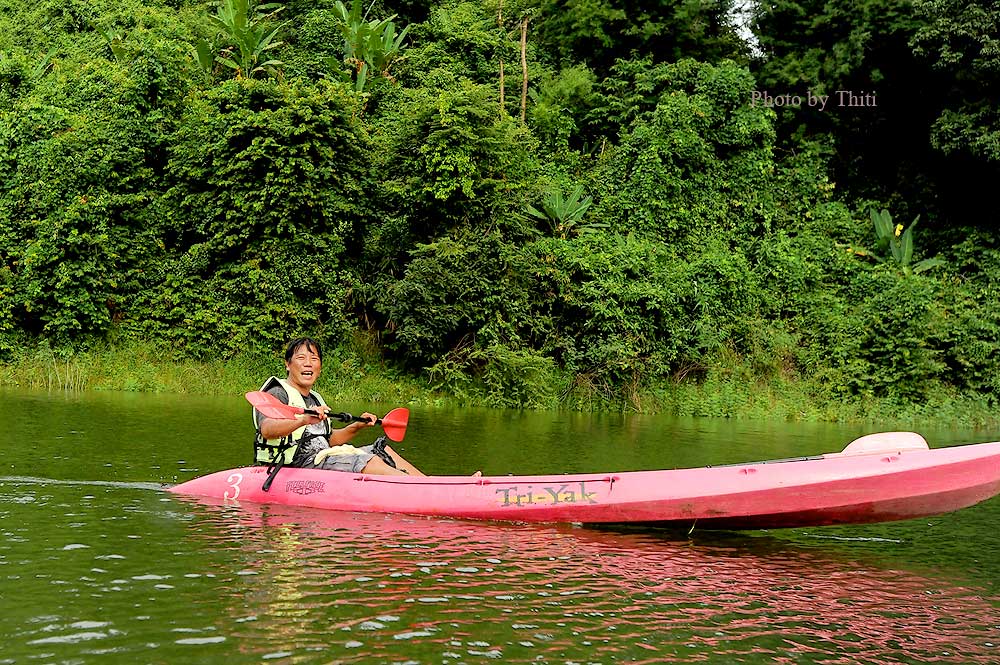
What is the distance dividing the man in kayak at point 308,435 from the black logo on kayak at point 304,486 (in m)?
0.24

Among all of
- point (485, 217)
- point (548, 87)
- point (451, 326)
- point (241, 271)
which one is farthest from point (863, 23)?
point (241, 271)

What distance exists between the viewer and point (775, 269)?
73.5 ft

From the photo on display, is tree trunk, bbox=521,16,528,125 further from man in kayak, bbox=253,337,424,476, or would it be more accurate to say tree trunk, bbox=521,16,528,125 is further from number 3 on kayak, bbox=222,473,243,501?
number 3 on kayak, bbox=222,473,243,501

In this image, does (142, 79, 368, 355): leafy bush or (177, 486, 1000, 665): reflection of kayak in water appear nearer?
(177, 486, 1000, 665): reflection of kayak in water

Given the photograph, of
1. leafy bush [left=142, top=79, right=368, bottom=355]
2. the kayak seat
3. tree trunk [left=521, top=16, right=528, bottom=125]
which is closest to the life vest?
the kayak seat

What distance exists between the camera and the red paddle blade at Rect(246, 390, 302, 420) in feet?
27.0

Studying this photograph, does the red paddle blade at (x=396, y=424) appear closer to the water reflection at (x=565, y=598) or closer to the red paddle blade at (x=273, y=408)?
the red paddle blade at (x=273, y=408)

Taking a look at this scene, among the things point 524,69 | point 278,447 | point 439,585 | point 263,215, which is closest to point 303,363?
point 278,447

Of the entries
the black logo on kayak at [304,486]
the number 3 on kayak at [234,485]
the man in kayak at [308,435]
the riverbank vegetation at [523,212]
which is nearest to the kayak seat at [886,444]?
the man in kayak at [308,435]

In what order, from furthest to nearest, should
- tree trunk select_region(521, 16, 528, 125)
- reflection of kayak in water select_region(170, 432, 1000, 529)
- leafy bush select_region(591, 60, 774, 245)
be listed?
tree trunk select_region(521, 16, 528, 125), leafy bush select_region(591, 60, 774, 245), reflection of kayak in water select_region(170, 432, 1000, 529)

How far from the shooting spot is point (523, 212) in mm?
20562

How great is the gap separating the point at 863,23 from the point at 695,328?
8.80 meters

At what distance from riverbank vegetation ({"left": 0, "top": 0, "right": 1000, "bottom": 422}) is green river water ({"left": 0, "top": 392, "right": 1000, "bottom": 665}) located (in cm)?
1010

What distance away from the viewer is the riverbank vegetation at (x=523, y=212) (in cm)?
1970
